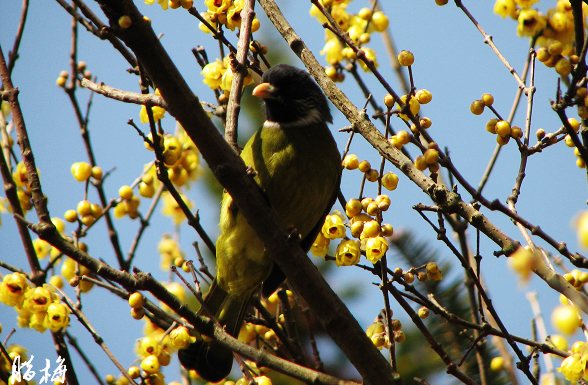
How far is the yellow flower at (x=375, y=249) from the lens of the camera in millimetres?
2846

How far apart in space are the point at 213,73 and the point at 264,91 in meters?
0.76

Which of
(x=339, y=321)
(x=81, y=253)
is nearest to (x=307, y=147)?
(x=339, y=321)

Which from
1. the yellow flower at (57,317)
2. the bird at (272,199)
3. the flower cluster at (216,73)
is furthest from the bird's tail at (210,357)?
the flower cluster at (216,73)

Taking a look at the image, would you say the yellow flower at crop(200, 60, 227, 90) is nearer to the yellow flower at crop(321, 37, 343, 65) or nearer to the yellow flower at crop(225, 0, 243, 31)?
the yellow flower at crop(225, 0, 243, 31)

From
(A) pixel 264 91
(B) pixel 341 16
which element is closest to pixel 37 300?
(A) pixel 264 91

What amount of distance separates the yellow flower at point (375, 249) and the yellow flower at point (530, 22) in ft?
3.73

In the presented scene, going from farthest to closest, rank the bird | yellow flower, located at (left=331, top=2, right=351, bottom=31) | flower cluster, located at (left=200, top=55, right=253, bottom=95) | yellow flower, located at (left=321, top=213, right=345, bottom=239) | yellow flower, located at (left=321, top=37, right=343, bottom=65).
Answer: yellow flower, located at (left=331, top=2, right=351, bottom=31)
yellow flower, located at (left=321, top=37, right=343, bottom=65)
the bird
flower cluster, located at (left=200, top=55, right=253, bottom=95)
yellow flower, located at (left=321, top=213, right=345, bottom=239)

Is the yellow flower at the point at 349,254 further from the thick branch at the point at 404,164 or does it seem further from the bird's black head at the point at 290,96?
the bird's black head at the point at 290,96

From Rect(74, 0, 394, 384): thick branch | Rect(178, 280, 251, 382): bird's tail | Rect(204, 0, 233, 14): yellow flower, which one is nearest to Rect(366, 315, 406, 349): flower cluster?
Rect(74, 0, 394, 384): thick branch

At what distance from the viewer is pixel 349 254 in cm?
307

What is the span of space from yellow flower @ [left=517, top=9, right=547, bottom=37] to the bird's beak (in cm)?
157

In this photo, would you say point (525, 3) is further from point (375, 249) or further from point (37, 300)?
point (37, 300)

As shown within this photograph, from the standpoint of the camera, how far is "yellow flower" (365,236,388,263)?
9.34 feet

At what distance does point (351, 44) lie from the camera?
123 inches
